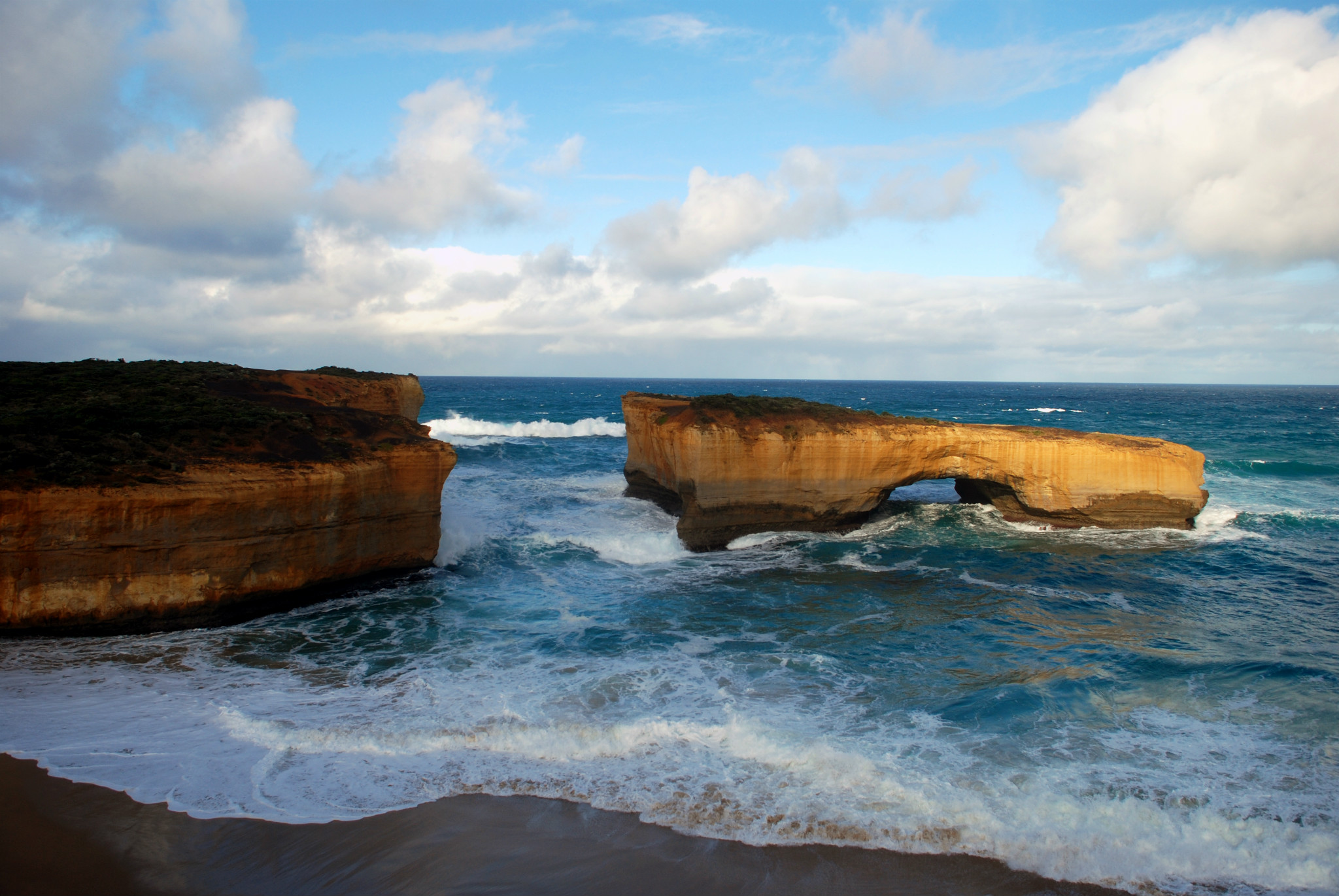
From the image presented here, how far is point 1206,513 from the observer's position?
19.4 m

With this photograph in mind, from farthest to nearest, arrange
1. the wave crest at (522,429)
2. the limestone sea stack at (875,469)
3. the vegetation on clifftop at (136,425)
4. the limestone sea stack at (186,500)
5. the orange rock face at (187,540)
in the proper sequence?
the wave crest at (522,429) < the limestone sea stack at (875,469) < the vegetation on clifftop at (136,425) < the limestone sea stack at (186,500) < the orange rock face at (187,540)

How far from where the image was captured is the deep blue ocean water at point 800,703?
257 inches

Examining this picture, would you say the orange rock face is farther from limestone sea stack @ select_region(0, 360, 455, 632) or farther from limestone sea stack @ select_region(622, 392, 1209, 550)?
limestone sea stack @ select_region(622, 392, 1209, 550)

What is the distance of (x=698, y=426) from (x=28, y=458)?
38.9ft

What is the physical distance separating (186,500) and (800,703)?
918 cm

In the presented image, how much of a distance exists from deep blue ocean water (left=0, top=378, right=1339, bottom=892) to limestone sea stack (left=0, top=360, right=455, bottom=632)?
0.60m

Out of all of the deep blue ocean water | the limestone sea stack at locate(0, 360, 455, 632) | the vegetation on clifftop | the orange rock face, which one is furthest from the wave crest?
the orange rock face

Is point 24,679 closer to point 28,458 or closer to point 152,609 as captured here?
point 152,609

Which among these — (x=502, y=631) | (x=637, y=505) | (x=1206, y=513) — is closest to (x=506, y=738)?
(x=502, y=631)

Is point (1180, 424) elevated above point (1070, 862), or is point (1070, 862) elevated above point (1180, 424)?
point (1180, 424)

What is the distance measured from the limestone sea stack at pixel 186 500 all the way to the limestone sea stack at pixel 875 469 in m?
6.50

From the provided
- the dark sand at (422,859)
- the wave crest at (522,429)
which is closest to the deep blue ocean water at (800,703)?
the dark sand at (422,859)

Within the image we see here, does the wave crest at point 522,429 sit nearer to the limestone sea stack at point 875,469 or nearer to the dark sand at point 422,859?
the limestone sea stack at point 875,469

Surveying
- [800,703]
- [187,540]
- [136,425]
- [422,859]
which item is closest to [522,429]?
[136,425]
